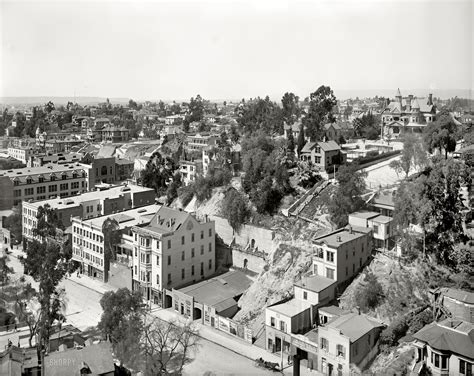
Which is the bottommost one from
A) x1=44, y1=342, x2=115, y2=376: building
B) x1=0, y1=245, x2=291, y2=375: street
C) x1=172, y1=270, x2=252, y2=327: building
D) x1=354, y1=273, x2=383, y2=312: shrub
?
x1=0, y1=245, x2=291, y2=375: street

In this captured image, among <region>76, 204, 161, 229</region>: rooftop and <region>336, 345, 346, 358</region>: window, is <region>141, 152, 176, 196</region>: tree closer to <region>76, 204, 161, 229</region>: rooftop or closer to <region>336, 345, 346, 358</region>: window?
<region>76, 204, 161, 229</region>: rooftop

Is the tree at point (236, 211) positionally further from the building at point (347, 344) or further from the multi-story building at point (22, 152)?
the multi-story building at point (22, 152)

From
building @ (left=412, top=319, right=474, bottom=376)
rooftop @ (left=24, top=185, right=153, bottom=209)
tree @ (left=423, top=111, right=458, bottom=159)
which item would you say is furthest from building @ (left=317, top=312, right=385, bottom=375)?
rooftop @ (left=24, top=185, right=153, bottom=209)

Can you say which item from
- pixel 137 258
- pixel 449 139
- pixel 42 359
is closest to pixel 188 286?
pixel 137 258

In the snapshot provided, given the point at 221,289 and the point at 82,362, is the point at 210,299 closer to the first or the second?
the point at 221,289

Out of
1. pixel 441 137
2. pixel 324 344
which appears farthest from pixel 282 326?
pixel 441 137

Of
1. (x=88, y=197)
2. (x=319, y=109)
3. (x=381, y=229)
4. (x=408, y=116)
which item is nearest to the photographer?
(x=381, y=229)

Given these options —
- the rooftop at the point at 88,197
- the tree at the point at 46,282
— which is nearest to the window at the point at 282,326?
the tree at the point at 46,282
